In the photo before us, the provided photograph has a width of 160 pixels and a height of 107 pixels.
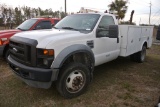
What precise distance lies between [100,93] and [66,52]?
53.0 inches

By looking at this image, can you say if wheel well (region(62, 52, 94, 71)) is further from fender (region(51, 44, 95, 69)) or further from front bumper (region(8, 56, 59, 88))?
front bumper (region(8, 56, 59, 88))

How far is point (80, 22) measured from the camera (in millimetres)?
4488

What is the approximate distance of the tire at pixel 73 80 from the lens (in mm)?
3400

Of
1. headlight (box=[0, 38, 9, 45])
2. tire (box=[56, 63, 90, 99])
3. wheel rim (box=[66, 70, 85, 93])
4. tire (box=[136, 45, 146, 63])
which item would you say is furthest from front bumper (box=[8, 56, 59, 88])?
tire (box=[136, 45, 146, 63])

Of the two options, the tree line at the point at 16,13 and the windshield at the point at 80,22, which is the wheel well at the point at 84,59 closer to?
the windshield at the point at 80,22

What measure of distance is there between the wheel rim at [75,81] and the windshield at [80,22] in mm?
1192

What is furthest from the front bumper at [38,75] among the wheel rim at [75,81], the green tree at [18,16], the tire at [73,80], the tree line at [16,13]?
the green tree at [18,16]

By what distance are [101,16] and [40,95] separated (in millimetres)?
2538

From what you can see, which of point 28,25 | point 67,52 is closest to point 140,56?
point 67,52

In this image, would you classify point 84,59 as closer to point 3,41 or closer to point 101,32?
point 101,32

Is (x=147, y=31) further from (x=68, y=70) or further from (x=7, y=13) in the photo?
(x=7, y=13)

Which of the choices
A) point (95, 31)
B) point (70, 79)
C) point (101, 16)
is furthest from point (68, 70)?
point (101, 16)

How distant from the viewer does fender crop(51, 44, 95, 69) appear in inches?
125

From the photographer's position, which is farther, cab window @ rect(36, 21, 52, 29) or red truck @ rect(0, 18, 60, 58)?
cab window @ rect(36, 21, 52, 29)
